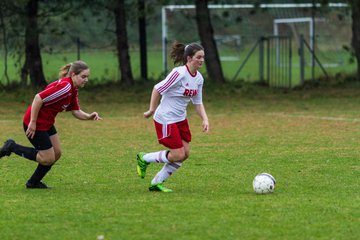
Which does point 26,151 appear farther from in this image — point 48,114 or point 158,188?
point 158,188

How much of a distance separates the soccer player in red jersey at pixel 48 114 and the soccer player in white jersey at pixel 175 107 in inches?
35.9

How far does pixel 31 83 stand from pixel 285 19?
1267 centimetres

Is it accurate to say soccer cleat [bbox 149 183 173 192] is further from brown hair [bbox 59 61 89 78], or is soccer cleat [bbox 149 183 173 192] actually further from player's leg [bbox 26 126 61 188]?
brown hair [bbox 59 61 89 78]

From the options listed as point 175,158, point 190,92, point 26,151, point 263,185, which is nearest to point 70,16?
point 26,151

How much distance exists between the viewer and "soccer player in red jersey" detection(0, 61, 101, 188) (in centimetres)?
1001

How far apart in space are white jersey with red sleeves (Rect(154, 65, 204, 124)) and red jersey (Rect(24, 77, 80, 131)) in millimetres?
1038

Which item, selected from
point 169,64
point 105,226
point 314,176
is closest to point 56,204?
point 105,226

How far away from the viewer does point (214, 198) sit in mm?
9406

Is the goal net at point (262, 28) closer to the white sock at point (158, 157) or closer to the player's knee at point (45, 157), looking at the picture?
the white sock at point (158, 157)

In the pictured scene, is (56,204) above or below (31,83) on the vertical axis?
above

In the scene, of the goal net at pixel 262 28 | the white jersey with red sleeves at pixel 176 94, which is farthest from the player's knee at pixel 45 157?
the goal net at pixel 262 28

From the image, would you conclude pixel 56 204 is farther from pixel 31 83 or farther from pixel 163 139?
pixel 31 83

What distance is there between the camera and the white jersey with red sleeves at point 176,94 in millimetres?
10062

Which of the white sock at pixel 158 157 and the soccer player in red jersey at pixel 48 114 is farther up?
the soccer player in red jersey at pixel 48 114
